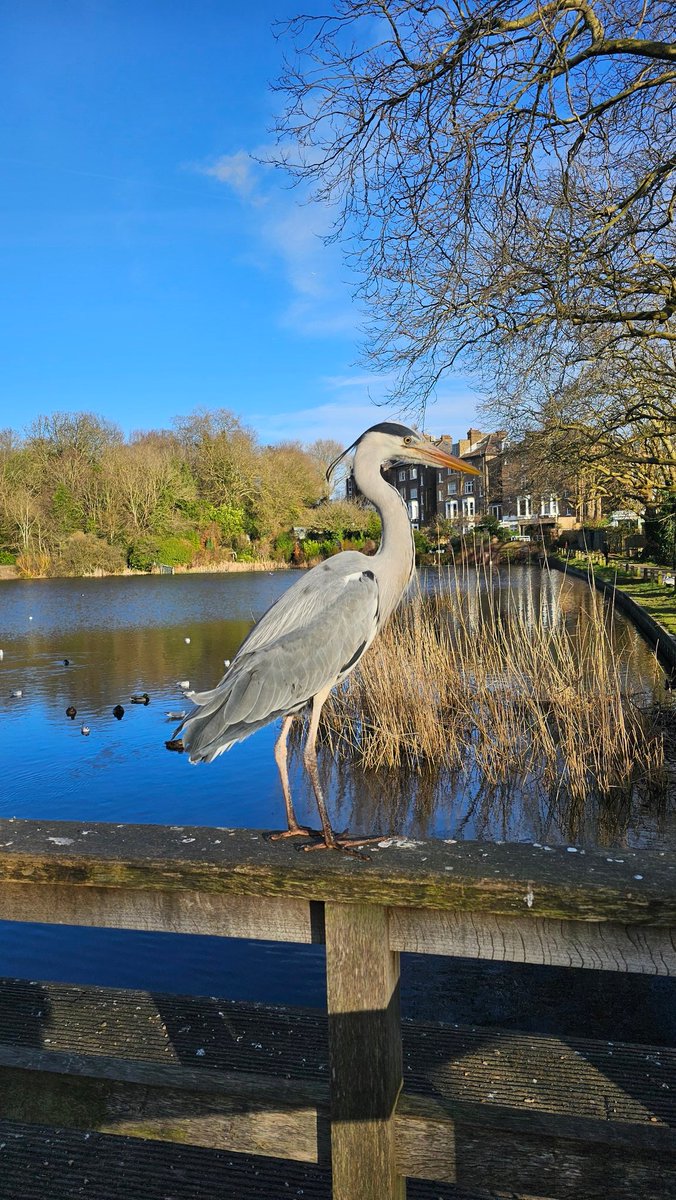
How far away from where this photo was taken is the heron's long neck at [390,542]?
3080 mm

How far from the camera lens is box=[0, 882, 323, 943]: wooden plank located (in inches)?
67.8

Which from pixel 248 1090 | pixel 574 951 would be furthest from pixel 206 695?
pixel 574 951

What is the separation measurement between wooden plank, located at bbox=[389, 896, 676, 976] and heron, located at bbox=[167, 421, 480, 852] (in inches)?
47.1

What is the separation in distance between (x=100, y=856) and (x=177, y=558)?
58.3 m

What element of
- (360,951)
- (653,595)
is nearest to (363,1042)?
(360,951)


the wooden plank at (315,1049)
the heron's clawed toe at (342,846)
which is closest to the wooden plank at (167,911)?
the heron's clawed toe at (342,846)

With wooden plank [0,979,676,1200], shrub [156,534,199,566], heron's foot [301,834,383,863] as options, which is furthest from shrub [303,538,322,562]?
heron's foot [301,834,383,863]

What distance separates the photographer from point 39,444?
59.7 m

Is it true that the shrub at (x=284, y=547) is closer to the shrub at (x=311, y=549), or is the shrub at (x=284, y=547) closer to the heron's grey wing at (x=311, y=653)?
the shrub at (x=311, y=549)

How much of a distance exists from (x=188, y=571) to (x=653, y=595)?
4032 cm

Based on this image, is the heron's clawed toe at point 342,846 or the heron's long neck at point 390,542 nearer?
the heron's clawed toe at point 342,846

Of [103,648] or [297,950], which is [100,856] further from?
[103,648]

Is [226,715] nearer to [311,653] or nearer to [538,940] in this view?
[311,653]

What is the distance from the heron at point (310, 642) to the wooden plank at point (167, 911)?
97 cm
